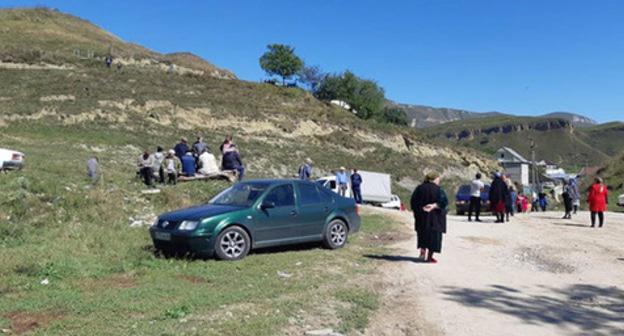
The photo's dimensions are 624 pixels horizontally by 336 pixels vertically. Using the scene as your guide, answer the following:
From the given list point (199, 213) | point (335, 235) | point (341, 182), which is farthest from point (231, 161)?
point (199, 213)

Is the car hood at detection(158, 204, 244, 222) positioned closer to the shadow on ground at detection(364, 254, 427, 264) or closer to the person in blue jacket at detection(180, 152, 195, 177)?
the shadow on ground at detection(364, 254, 427, 264)

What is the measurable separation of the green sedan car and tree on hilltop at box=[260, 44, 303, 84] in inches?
2969

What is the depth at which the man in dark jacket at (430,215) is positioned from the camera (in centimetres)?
1029

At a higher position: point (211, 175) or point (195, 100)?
point (195, 100)

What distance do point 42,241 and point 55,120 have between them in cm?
2768

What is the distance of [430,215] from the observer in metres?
10.4

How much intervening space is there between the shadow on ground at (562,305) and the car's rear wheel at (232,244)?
3646mm

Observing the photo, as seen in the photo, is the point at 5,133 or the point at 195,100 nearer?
the point at 5,133

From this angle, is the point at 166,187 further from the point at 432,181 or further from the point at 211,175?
the point at 432,181

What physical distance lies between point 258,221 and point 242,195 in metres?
0.91

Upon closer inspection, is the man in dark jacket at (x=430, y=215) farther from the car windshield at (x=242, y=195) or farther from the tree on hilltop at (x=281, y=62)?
the tree on hilltop at (x=281, y=62)

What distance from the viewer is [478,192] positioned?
19734 millimetres

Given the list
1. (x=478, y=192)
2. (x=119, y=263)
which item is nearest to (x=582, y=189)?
(x=478, y=192)

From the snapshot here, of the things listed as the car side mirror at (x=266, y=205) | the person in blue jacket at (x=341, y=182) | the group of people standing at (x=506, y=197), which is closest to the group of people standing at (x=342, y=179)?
the person in blue jacket at (x=341, y=182)
